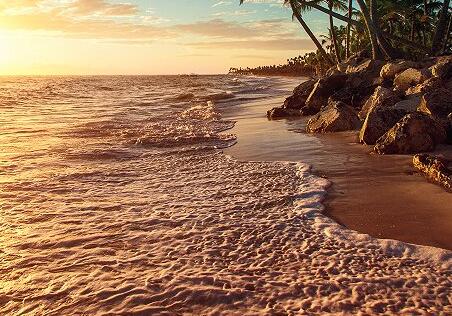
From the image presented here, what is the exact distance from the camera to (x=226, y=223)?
15.2ft

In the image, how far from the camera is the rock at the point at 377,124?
895 cm

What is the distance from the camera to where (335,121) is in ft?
35.9

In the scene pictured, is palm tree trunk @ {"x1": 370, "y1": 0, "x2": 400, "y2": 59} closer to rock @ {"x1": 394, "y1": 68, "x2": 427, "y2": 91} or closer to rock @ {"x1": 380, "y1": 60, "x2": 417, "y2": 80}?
rock @ {"x1": 380, "y1": 60, "x2": 417, "y2": 80}

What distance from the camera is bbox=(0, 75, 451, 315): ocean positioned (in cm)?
313

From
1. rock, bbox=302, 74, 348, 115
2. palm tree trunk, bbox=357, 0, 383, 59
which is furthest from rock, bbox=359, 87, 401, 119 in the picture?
palm tree trunk, bbox=357, 0, 383, 59

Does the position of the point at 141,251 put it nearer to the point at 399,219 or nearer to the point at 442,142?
the point at 399,219

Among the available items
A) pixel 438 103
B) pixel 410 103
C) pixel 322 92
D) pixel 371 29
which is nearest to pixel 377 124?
pixel 438 103

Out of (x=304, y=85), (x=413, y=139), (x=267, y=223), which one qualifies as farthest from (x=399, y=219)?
(x=304, y=85)

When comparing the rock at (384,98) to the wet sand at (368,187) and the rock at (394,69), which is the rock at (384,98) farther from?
the rock at (394,69)

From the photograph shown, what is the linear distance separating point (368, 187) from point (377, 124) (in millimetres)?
3631

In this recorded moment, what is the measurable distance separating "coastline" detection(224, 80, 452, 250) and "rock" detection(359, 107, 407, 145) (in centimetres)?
27

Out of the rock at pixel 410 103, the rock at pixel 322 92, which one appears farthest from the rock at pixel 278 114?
the rock at pixel 410 103

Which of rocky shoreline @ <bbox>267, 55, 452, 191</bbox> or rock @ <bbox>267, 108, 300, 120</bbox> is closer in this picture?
rocky shoreline @ <bbox>267, 55, 452, 191</bbox>

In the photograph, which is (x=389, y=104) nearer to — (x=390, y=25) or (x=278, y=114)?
(x=278, y=114)
